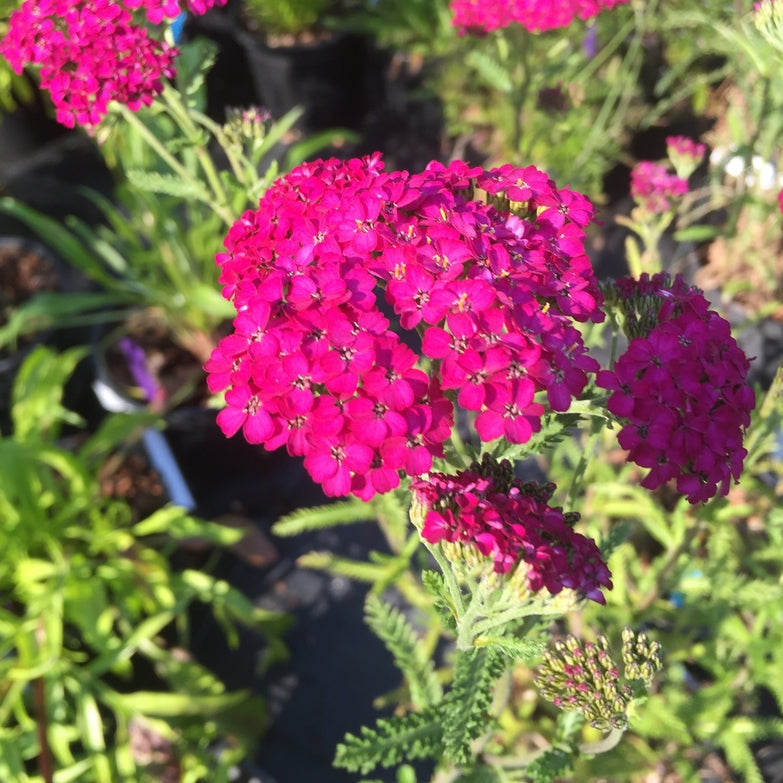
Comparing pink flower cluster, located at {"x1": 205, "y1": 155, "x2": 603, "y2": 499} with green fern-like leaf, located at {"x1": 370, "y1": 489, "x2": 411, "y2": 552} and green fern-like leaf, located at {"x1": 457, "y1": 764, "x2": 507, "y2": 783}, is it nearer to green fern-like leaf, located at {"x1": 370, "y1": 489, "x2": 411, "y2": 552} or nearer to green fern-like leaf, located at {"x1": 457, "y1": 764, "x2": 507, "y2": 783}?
green fern-like leaf, located at {"x1": 370, "y1": 489, "x2": 411, "y2": 552}

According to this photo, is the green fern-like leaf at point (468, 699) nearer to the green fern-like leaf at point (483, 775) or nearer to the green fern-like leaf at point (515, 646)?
the green fern-like leaf at point (515, 646)

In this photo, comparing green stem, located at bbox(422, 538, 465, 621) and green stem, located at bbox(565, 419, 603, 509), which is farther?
green stem, located at bbox(565, 419, 603, 509)

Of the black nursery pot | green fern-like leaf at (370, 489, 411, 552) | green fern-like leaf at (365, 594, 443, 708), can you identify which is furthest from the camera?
the black nursery pot

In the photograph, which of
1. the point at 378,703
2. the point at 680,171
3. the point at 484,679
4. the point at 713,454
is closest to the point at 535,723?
the point at 378,703

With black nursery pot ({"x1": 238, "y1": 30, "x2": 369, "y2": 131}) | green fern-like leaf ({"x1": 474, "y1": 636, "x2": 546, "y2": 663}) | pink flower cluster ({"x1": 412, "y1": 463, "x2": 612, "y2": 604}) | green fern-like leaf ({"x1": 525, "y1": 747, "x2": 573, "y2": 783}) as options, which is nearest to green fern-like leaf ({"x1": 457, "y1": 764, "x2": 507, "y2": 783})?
green fern-like leaf ({"x1": 525, "y1": 747, "x2": 573, "y2": 783})

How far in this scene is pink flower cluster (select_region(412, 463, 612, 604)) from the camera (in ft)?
2.44

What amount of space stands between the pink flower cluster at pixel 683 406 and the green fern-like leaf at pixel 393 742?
52 centimetres

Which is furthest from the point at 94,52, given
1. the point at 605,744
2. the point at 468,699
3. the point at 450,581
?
the point at 605,744

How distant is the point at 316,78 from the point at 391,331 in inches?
114

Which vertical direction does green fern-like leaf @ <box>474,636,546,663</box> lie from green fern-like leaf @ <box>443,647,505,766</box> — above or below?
above

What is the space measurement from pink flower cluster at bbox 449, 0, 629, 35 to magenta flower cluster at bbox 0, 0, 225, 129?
68 centimetres

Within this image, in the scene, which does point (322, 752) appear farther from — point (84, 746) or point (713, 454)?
point (713, 454)

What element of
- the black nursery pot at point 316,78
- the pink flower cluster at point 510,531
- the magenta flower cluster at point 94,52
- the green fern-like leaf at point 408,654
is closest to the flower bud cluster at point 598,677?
the pink flower cluster at point 510,531

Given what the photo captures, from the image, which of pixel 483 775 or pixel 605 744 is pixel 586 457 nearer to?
pixel 605 744
